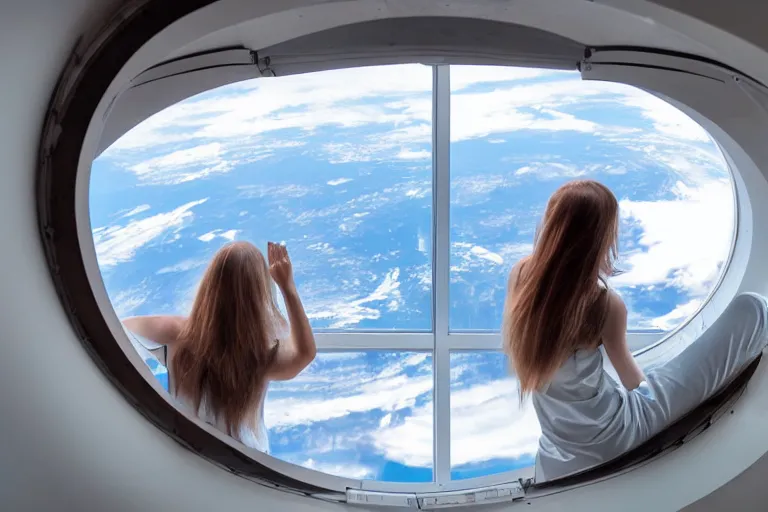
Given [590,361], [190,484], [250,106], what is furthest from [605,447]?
[250,106]

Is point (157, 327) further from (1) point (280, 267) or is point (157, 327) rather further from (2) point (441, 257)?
(2) point (441, 257)

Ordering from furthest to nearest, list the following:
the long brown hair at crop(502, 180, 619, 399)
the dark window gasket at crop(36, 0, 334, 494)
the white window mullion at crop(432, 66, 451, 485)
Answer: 1. the white window mullion at crop(432, 66, 451, 485)
2. the long brown hair at crop(502, 180, 619, 399)
3. the dark window gasket at crop(36, 0, 334, 494)

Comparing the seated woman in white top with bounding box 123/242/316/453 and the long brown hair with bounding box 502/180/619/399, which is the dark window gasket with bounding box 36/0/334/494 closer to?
the seated woman in white top with bounding box 123/242/316/453

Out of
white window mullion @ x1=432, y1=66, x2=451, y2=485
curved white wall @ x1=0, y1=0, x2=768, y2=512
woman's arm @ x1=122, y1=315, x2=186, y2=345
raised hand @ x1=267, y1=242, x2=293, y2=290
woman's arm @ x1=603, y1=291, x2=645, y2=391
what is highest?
white window mullion @ x1=432, y1=66, x2=451, y2=485

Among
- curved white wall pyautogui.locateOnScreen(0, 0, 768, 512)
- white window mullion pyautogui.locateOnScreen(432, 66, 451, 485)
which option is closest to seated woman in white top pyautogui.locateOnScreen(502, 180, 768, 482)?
curved white wall pyautogui.locateOnScreen(0, 0, 768, 512)

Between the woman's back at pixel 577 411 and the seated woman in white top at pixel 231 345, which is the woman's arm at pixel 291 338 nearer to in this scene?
the seated woman in white top at pixel 231 345

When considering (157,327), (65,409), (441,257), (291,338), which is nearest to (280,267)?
(291,338)
